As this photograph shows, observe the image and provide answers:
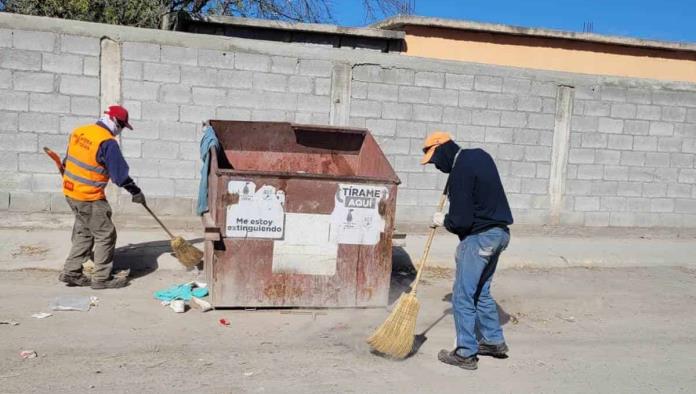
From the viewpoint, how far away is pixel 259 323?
5582mm

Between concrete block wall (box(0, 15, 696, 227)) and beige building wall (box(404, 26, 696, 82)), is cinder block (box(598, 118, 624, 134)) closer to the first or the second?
concrete block wall (box(0, 15, 696, 227))

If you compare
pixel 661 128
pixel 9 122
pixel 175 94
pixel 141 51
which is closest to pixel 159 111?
pixel 175 94

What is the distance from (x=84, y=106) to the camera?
27.3 ft

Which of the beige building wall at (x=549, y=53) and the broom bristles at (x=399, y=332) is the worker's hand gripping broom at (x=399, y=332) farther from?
the beige building wall at (x=549, y=53)

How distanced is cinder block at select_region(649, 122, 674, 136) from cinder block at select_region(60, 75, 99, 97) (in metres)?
8.23

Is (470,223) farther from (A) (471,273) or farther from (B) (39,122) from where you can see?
(B) (39,122)

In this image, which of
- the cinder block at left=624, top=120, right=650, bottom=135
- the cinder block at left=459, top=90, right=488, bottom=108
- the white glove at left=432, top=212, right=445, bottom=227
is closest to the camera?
the white glove at left=432, top=212, right=445, bottom=227

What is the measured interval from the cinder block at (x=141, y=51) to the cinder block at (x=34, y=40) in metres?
0.83

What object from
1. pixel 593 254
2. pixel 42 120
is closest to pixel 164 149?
pixel 42 120

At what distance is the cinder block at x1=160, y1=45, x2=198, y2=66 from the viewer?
27.8 feet

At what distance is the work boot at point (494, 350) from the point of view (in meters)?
5.08

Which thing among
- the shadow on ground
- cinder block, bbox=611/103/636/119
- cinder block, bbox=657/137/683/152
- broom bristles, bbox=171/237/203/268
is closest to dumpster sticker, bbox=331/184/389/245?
broom bristles, bbox=171/237/203/268

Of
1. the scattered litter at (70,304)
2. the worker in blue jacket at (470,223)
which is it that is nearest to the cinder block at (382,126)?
the worker in blue jacket at (470,223)

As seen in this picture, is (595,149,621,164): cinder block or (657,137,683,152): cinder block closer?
(595,149,621,164): cinder block
